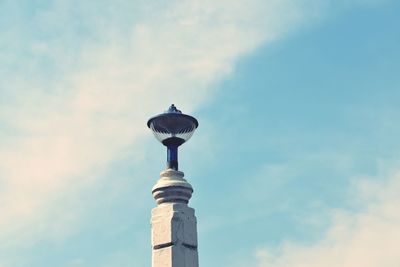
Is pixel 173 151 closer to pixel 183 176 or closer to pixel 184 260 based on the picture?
pixel 183 176

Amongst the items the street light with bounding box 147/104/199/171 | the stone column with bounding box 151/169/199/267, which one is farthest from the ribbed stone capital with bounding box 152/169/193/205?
the street light with bounding box 147/104/199/171

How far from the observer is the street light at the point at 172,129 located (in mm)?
26312

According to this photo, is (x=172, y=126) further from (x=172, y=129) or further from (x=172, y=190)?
(x=172, y=190)

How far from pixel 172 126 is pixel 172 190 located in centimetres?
185

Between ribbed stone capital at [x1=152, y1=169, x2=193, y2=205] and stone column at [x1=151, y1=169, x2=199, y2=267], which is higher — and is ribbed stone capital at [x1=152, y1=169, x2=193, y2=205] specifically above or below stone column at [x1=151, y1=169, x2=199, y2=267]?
above

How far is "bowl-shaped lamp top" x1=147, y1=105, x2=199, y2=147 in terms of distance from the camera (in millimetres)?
26312

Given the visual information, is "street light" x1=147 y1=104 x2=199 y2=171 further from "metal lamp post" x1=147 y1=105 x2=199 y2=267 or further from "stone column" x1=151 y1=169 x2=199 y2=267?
"stone column" x1=151 y1=169 x2=199 y2=267

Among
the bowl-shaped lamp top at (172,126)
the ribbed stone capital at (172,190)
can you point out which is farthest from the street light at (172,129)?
the ribbed stone capital at (172,190)

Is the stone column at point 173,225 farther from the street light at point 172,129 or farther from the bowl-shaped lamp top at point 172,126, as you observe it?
the bowl-shaped lamp top at point 172,126

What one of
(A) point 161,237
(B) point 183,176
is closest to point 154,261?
(A) point 161,237

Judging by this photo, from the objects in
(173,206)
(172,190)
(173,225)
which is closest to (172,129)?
(172,190)

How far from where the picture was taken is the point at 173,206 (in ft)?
83.8

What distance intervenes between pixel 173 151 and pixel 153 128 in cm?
85

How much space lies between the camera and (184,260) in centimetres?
2508
